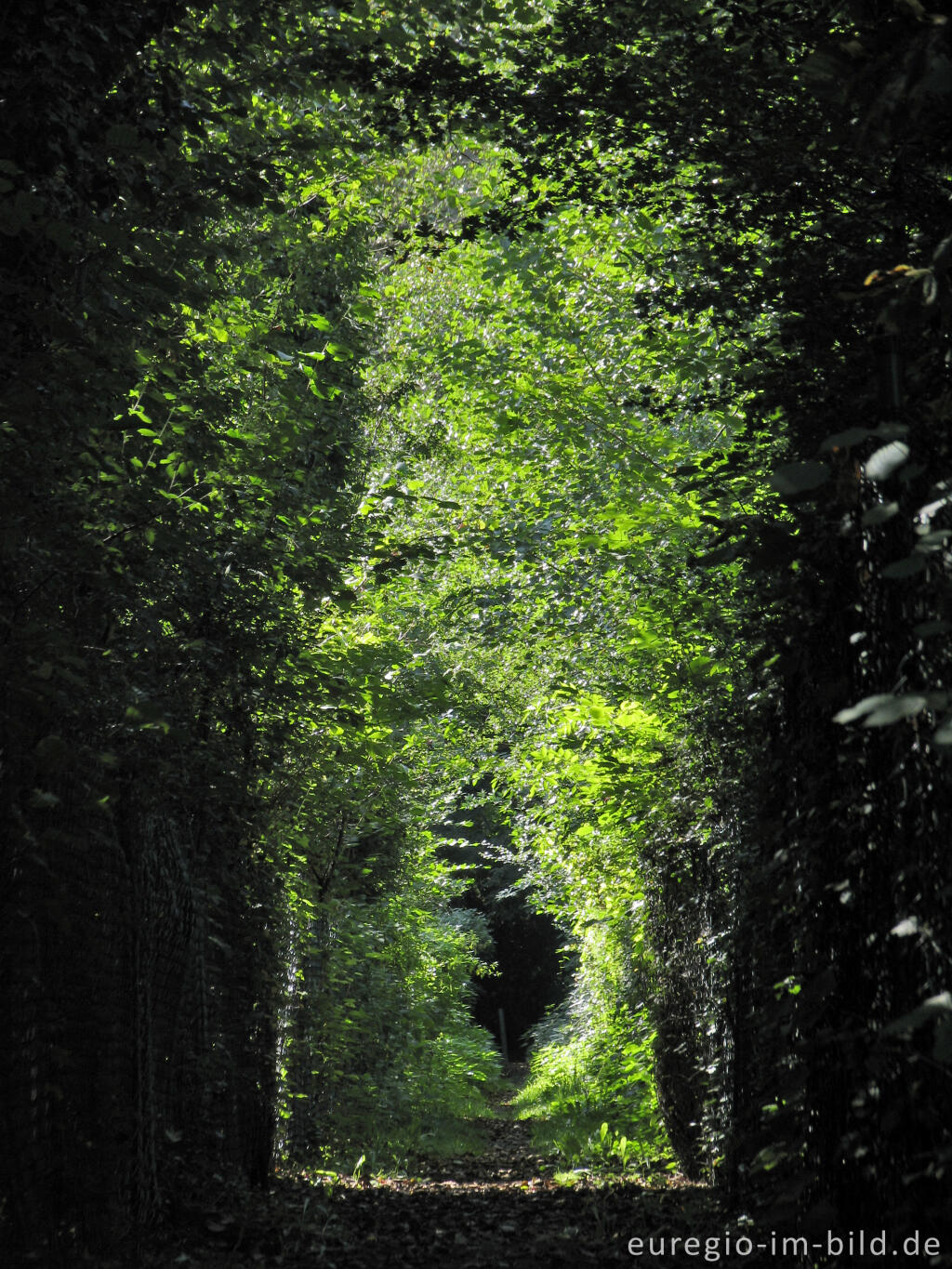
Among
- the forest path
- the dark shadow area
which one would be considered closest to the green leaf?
the forest path

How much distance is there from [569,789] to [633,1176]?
2.83 meters

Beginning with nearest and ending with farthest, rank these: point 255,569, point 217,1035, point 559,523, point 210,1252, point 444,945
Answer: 1. point 210,1252
2. point 255,569
3. point 217,1035
4. point 559,523
5. point 444,945

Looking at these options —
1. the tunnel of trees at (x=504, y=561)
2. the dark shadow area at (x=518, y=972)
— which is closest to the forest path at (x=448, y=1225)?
the tunnel of trees at (x=504, y=561)

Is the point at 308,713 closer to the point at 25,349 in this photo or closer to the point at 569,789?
the point at 569,789

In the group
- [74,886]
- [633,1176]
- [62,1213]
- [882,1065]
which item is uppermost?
[74,886]

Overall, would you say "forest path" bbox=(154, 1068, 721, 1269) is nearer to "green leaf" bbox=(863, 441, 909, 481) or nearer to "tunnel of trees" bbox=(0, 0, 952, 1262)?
"tunnel of trees" bbox=(0, 0, 952, 1262)

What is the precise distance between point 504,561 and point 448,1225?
5338mm

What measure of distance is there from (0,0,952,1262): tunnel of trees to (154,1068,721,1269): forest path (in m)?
0.37

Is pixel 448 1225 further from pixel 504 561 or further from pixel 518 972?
pixel 518 972

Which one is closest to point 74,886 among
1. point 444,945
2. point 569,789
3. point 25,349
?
point 25,349

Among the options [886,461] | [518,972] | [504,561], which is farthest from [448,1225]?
[518,972]

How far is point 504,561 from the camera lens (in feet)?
32.6

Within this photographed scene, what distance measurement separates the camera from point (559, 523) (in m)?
9.74

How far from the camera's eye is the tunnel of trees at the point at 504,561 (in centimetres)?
241
